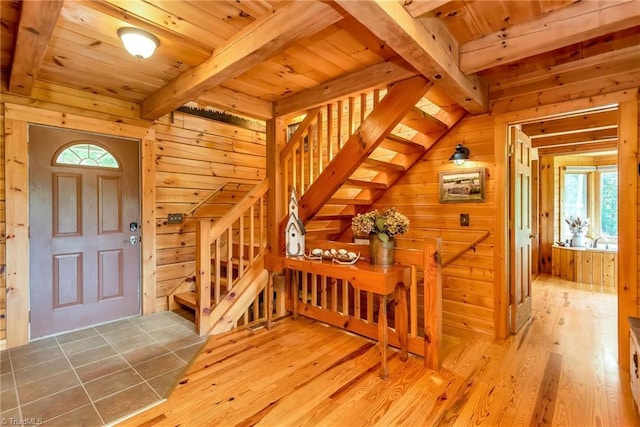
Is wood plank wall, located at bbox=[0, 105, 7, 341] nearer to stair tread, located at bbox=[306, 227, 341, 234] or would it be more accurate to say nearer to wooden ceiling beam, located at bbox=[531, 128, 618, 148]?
stair tread, located at bbox=[306, 227, 341, 234]

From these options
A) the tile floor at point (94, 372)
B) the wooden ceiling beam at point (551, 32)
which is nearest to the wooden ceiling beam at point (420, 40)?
the wooden ceiling beam at point (551, 32)

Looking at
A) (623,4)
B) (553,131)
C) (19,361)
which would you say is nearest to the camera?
(623,4)

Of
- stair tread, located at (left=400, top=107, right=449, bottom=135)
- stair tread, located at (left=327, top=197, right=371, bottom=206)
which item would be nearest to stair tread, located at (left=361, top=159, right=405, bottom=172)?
stair tread, located at (left=400, top=107, right=449, bottom=135)

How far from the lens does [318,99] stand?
9.21ft

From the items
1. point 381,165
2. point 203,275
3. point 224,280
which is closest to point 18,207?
point 203,275

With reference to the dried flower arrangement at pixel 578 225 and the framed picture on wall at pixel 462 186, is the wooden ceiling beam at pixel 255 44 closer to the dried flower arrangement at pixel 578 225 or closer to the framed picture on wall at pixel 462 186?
the framed picture on wall at pixel 462 186

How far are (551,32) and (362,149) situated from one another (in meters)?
1.37

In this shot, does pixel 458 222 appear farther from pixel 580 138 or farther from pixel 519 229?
pixel 580 138

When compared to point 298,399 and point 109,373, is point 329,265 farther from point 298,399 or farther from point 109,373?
point 109,373

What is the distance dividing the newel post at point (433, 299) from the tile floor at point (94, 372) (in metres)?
1.83

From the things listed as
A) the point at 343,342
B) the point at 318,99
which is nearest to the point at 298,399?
the point at 343,342

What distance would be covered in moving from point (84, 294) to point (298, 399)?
7.93 feet

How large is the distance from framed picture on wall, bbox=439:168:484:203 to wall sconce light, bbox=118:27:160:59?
283cm

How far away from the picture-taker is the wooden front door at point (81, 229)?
2.70 metres
